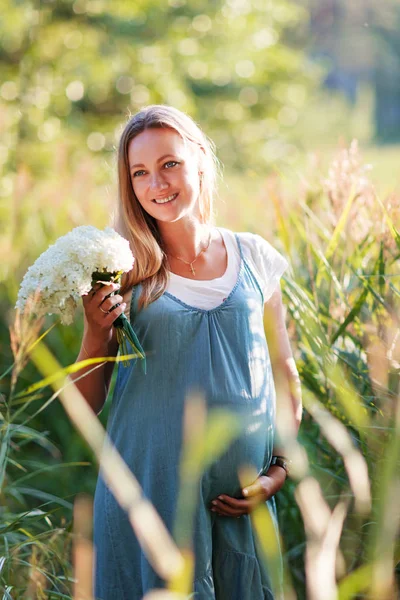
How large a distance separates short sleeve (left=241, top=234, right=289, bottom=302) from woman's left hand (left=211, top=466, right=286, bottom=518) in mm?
545

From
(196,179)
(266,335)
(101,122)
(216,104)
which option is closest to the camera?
(196,179)

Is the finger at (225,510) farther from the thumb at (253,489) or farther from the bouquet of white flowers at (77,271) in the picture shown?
the bouquet of white flowers at (77,271)

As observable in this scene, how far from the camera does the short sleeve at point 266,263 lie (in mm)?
2215

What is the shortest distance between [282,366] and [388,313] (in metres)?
0.44

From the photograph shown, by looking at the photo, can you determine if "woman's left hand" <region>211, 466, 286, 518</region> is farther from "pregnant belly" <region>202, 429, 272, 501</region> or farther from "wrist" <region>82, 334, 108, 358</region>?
"wrist" <region>82, 334, 108, 358</region>

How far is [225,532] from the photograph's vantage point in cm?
200

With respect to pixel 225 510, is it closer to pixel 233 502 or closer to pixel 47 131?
pixel 233 502

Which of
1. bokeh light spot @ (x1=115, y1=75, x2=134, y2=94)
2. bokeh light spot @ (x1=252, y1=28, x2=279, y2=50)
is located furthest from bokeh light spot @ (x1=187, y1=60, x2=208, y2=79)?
bokeh light spot @ (x1=252, y1=28, x2=279, y2=50)

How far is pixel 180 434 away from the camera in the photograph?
196 cm

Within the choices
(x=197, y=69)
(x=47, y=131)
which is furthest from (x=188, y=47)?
(x=47, y=131)

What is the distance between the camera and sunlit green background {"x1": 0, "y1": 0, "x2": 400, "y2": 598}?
3375 millimetres

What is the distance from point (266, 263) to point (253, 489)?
68 cm

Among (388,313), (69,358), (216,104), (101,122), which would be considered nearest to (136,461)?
(388,313)

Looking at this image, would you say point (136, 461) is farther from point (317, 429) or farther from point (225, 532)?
point (317, 429)
